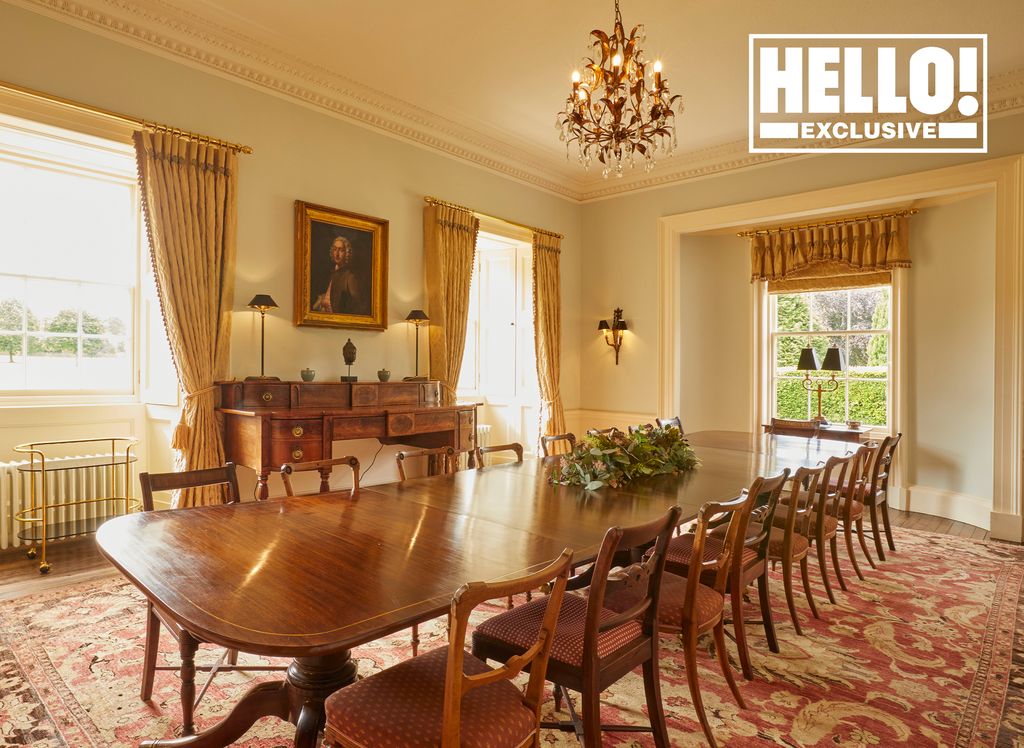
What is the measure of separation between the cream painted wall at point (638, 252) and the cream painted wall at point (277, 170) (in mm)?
1574

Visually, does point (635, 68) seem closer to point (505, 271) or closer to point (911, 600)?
point (911, 600)

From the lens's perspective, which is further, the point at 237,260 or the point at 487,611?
the point at 237,260

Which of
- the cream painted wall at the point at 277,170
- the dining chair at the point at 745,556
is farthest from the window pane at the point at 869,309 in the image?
the dining chair at the point at 745,556

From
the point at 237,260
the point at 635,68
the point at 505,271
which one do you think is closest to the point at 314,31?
the point at 237,260

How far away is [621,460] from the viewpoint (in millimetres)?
2998

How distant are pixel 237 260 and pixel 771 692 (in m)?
4.11

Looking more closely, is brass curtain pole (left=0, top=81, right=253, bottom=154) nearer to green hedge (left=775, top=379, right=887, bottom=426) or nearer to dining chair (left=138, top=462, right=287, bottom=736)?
dining chair (left=138, top=462, right=287, bottom=736)

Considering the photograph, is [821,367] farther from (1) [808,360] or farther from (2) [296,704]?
(2) [296,704]

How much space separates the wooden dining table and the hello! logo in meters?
3.52

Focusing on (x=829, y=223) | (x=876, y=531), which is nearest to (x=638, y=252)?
(x=829, y=223)

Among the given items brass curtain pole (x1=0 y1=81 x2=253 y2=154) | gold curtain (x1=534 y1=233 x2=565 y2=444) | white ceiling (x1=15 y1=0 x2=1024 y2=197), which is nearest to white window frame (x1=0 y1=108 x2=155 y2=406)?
brass curtain pole (x1=0 y1=81 x2=253 y2=154)

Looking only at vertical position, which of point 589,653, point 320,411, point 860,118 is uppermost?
point 860,118

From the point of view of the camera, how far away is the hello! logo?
4.32 m

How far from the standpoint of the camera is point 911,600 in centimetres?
355
